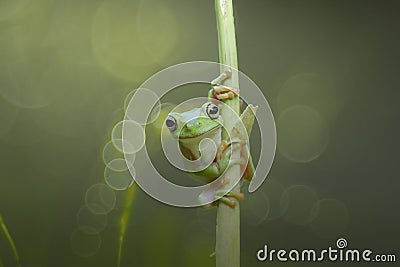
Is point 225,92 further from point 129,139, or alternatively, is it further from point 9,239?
point 9,239

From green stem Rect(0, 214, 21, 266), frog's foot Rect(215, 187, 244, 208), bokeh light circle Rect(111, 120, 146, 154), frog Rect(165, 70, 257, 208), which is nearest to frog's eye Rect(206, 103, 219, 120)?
frog Rect(165, 70, 257, 208)

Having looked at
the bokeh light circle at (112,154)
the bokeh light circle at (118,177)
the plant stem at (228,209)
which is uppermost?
the bokeh light circle at (112,154)

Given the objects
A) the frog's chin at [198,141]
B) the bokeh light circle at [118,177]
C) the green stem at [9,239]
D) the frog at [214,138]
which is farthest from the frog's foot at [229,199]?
the green stem at [9,239]

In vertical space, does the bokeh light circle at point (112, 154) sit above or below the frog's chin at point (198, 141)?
above

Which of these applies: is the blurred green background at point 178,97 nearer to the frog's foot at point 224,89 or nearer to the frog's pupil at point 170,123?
the frog's pupil at point 170,123

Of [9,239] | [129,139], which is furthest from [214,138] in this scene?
[9,239]

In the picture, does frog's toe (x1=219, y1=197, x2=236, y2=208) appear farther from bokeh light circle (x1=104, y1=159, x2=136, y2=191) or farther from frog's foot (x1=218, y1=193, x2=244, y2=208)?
bokeh light circle (x1=104, y1=159, x2=136, y2=191)

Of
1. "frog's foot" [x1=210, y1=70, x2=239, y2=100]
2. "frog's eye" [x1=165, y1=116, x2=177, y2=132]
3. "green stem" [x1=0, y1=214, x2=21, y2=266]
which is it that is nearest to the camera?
"frog's foot" [x1=210, y1=70, x2=239, y2=100]
